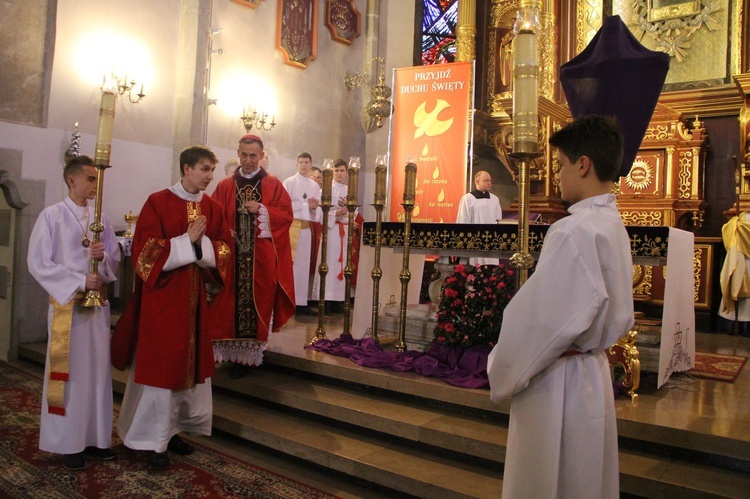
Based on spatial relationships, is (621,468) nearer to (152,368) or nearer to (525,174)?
(525,174)

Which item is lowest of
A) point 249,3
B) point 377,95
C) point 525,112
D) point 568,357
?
point 568,357

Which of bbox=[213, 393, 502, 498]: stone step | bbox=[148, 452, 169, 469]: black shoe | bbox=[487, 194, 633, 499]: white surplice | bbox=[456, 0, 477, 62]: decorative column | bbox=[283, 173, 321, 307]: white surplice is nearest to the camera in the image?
bbox=[487, 194, 633, 499]: white surplice

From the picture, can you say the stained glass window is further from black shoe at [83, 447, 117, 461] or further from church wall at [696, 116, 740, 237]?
black shoe at [83, 447, 117, 461]

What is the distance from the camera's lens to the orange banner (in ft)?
25.7

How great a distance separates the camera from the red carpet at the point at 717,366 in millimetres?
4758

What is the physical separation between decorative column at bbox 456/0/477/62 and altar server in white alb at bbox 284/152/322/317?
348cm

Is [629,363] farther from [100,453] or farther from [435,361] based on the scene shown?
[100,453]

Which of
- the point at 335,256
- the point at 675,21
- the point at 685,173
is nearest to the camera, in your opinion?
the point at 335,256

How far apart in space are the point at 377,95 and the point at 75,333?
730cm

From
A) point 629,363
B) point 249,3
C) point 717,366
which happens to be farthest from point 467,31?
point 629,363

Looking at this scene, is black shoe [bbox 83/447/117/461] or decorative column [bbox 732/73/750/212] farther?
decorative column [bbox 732/73/750/212]

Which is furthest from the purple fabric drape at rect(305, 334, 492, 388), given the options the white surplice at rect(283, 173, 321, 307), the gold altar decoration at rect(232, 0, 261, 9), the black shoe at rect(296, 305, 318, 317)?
the gold altar decoration at rect(232, 0, 261, 9)

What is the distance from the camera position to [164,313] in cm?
366

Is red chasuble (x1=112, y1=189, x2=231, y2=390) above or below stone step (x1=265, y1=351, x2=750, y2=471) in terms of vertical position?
above
